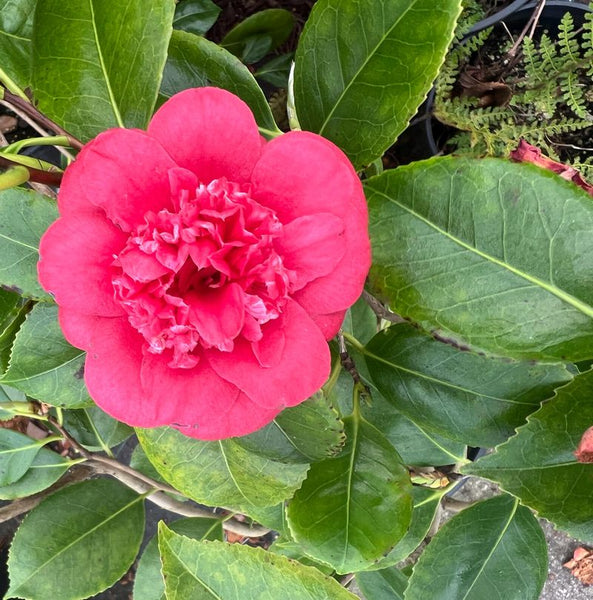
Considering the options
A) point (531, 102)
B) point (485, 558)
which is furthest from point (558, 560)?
point (531, 102)

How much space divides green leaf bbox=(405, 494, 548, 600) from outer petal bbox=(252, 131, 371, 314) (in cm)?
41

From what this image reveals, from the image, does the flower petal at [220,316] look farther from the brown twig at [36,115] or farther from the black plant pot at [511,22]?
the black plant pot at [511,22]

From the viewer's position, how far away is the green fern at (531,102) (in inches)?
33.8

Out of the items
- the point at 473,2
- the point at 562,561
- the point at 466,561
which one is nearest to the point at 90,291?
the point at 466,561

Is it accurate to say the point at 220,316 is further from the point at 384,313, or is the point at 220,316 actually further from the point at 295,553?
the point at 295,553

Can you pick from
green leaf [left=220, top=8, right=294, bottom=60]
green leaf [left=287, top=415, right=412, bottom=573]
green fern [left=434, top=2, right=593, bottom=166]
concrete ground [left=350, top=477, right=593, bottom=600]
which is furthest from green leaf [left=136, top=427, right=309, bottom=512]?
concrete ground [left=350, top=477, right=593, bottom=600]

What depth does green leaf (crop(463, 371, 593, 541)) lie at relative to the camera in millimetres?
527

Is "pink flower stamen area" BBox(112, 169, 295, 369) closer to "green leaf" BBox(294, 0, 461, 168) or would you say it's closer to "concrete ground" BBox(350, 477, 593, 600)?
"green leaf" BBox(294, 0, 461, 168)

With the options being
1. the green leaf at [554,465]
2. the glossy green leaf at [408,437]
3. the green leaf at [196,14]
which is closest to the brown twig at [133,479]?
the glossy green leaf at [408,437]

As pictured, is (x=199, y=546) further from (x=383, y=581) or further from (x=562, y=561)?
(x=562, y=561)

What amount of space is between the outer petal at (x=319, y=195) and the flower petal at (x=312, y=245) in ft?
0.04

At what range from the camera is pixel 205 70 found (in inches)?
23.4

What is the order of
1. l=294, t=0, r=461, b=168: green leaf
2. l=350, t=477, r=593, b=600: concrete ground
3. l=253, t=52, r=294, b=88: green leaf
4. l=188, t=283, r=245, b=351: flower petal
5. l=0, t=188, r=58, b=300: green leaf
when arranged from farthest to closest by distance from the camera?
l=350, t=477, r=593, b=600: concrete ground → l=253, t=52, r=294, b=88: green leaf → l=0, t=188, r=58, b=300: green leaf → l=294, t=0, r=461, b=168: green leaf → l=188, t=283, r=245, b=351: flower petal

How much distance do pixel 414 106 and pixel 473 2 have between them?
0.57 meters
